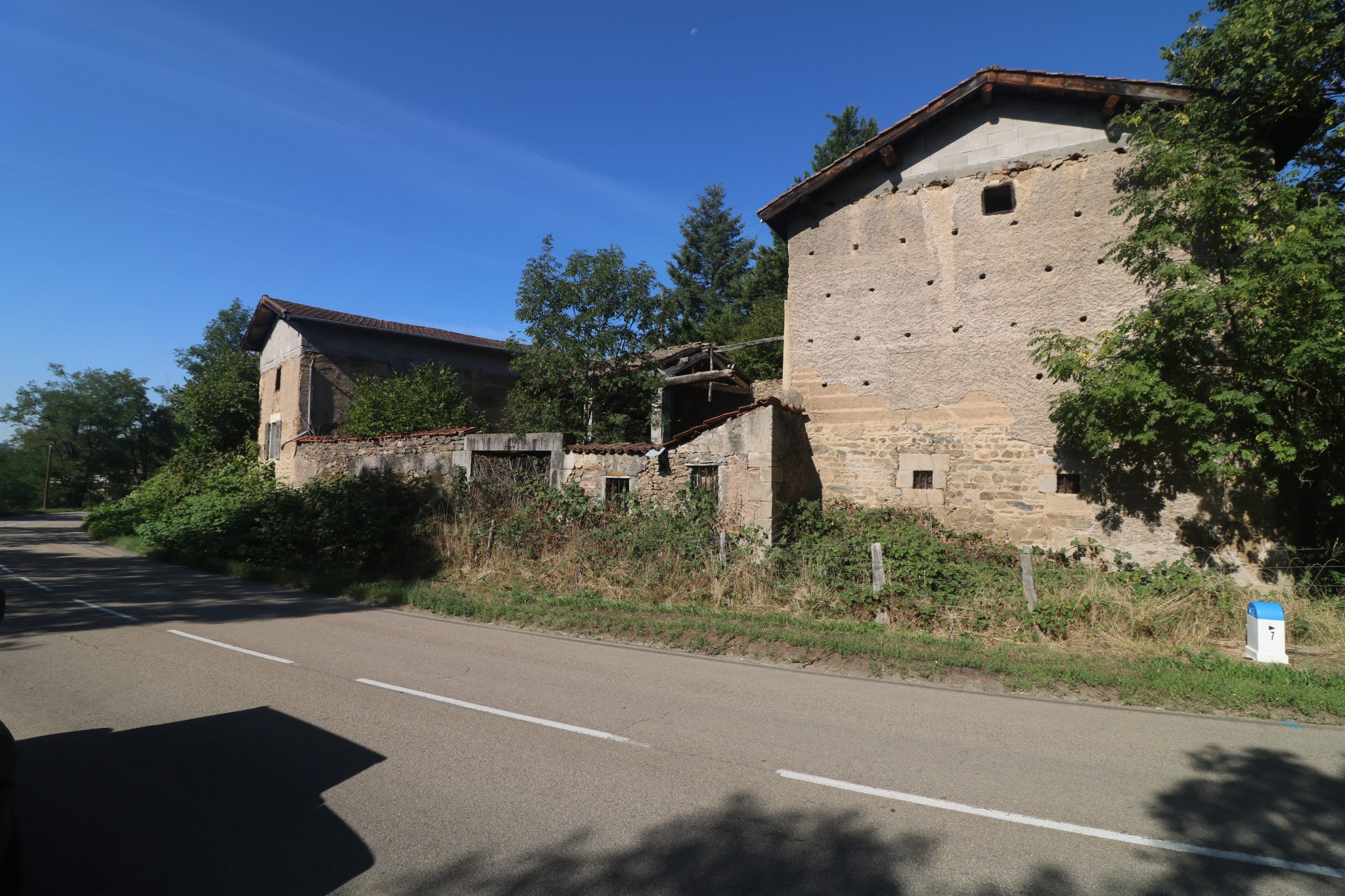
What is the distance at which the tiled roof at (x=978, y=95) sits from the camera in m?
11.9

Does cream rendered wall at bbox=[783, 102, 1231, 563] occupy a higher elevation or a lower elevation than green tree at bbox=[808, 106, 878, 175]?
lower

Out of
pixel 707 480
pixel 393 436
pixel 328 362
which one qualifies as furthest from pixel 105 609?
pixel 328 362

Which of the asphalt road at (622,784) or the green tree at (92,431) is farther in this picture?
the green tree at (92,431)

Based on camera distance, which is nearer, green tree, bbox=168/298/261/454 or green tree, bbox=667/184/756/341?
green tree, bbox=168/298/261/454

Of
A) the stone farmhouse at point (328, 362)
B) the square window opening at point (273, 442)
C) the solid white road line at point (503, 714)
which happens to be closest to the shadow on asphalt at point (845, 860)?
the solid white road line at point (503, 714)

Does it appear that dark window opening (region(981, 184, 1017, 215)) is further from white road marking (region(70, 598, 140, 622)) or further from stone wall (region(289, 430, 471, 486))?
white road marking (region(70, 598, 140, 622))

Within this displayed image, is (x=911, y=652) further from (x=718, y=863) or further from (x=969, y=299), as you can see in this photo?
(x=969, y=299)

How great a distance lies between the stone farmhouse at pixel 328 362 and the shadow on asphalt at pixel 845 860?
22009mm

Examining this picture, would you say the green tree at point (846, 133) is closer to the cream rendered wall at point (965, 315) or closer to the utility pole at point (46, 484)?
the cream rendered wall at point (965, 315)

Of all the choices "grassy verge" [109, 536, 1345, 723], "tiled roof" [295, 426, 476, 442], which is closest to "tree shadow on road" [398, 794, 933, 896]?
"grassy verge" [109, 536, 1345, 723]

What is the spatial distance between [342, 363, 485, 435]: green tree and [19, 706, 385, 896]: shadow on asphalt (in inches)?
592

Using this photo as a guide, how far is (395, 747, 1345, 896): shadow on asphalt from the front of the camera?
331cm

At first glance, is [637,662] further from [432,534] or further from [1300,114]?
[1300,114]

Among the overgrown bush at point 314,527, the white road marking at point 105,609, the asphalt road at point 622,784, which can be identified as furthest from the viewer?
the overgrown bush at point 314,527
